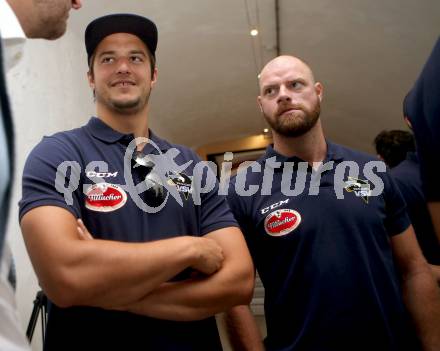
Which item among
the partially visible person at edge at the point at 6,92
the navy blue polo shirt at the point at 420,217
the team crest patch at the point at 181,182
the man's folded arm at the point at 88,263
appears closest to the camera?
the partially visible person at edge at the point at 6,92

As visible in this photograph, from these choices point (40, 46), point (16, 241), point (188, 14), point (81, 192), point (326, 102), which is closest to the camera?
point (81, 192)

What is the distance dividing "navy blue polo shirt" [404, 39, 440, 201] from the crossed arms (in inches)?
24.9

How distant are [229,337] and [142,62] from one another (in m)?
1.13

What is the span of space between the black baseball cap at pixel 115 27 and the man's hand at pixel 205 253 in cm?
74

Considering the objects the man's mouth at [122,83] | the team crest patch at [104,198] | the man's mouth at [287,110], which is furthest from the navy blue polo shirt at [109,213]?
the man's mouth at [287,110]

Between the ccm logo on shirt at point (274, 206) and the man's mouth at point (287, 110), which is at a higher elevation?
the man's mouth at point (287, 110)

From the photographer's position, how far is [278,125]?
191cm

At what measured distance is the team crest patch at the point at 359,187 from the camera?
174 cm

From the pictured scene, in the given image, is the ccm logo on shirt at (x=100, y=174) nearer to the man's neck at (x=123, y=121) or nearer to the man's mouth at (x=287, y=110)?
the man's neck at (x=123, y=121)

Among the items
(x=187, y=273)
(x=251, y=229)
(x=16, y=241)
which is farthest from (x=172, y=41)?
(x=187, y=273)

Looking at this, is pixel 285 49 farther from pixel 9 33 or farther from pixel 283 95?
pixel 9 33

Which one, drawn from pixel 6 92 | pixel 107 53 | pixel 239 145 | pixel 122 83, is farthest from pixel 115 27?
pixel 239 145

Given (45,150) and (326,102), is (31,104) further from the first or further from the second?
(326,102)

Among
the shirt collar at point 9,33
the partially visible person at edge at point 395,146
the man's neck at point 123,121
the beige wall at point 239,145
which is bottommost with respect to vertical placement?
the beige wall at point 239,145
